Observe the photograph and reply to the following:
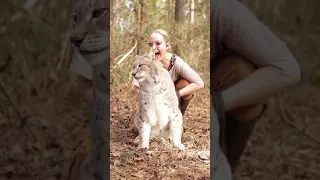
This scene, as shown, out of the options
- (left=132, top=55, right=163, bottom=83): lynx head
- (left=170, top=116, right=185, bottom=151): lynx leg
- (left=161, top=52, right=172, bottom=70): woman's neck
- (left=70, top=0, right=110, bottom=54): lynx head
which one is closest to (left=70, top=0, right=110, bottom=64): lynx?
(left=70, top=0, right=110, bottom=54): lynx head

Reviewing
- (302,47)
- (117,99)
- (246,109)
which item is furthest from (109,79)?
(302,47)

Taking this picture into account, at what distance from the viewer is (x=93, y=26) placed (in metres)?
2.39

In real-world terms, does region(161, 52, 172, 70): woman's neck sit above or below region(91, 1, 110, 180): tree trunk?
above

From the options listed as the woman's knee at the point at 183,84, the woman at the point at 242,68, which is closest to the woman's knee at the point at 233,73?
the woman at the point at 242,68

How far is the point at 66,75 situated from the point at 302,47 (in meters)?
1.20

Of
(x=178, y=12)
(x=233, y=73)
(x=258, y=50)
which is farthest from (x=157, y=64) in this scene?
(x=258, y=50)

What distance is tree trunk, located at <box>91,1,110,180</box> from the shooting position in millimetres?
2400

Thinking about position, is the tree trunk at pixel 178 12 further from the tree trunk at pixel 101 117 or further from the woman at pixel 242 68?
the tree trunk at pixel 101 117

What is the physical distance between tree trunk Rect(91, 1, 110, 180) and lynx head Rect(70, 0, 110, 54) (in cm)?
7

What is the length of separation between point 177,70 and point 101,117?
45cm

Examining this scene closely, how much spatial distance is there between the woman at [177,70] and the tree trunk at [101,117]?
0.53 ft

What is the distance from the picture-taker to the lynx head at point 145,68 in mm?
2359

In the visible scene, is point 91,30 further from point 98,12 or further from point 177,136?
point 177,136

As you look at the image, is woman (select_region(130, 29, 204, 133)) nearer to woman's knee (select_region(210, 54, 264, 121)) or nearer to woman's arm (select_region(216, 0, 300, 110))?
woman's knee (select_region(210, 54, 264, 121))
